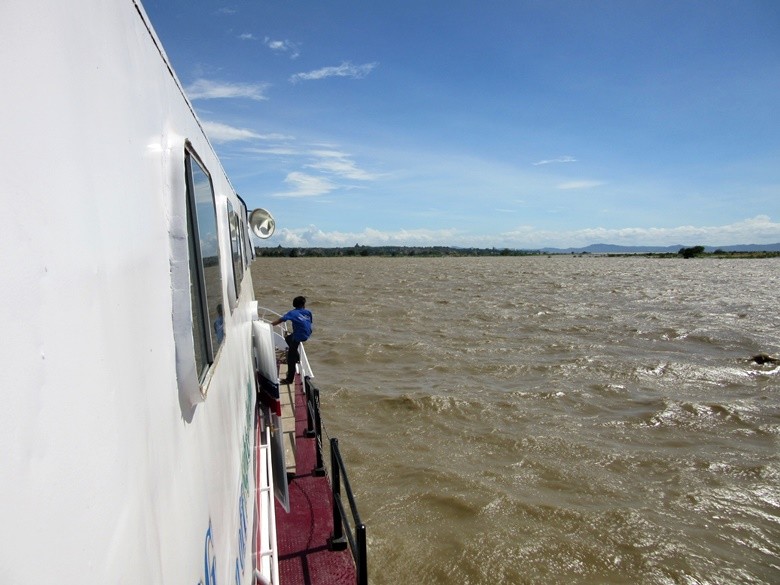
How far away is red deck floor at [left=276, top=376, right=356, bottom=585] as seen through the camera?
13.2ft

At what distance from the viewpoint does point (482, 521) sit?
6.55 metres

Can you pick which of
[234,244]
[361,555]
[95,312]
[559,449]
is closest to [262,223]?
[234,244]

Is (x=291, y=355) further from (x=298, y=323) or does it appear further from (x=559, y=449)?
(x=559, y=449)

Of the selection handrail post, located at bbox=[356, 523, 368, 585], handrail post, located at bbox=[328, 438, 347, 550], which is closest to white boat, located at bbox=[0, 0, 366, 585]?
handrail post, located at bbox=[356, 523, 368, 585]

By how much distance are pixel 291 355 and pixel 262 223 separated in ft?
8.22

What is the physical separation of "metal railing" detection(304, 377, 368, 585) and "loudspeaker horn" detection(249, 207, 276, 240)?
12.5 ft

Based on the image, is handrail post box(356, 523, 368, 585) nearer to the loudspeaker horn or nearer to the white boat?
the white boat

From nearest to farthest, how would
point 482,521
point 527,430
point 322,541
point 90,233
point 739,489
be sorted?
point 90,233
point 322,541
point 482,521
point 739,489
point 527,430

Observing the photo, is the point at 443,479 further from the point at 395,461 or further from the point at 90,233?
the point at 90,233

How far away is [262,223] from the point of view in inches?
359

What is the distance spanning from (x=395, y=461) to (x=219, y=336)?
6.23 meters

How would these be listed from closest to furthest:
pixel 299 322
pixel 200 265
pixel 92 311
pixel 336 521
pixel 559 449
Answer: pixel 92 311 < pixel 200 265 < pixel 336 521 < pixel 299 322 < pixel 559 449

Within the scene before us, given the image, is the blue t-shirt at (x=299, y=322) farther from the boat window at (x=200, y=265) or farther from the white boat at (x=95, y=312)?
the white boat at (x=95, y=312)

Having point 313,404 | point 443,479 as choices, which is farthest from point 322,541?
point 443,479
